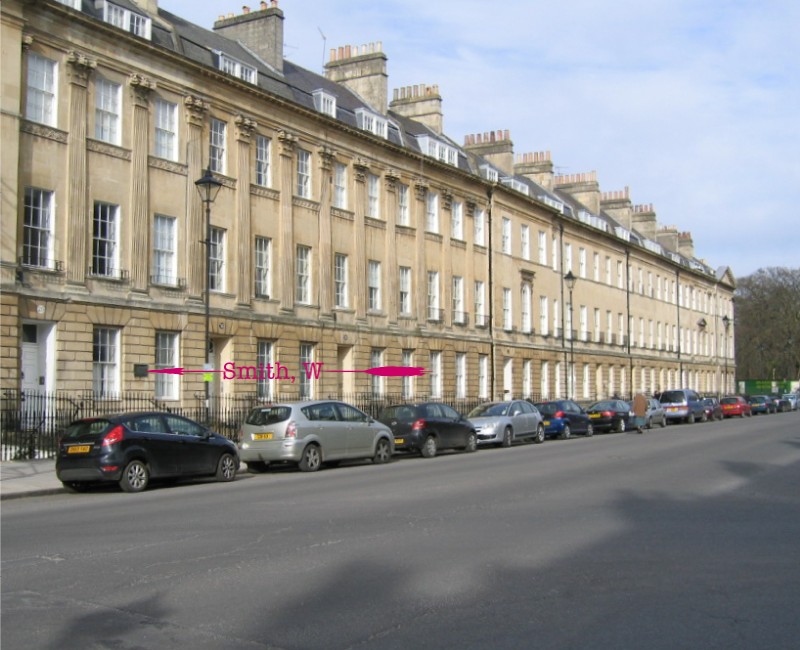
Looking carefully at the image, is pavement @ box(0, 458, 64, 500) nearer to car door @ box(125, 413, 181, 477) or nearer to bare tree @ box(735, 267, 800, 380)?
car door @ box(125, 413, 181, 477)

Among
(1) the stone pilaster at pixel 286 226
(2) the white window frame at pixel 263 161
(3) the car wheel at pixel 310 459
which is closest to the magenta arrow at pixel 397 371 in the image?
(1) the stone pilaster at pixel 286 226

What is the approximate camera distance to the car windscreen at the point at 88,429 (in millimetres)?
17344

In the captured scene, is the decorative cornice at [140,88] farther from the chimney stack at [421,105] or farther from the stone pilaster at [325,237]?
the chimney stack at [421,105]

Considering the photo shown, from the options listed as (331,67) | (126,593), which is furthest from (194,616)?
(331,67)

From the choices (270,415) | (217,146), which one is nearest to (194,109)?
(217,146)

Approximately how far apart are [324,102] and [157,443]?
76.3 feet

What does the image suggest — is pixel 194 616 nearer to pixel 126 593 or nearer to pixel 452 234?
pixel 126 593

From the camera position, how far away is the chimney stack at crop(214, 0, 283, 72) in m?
38.5

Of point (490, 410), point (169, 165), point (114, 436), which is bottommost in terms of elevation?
point (490, 410)

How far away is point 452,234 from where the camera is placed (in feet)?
153

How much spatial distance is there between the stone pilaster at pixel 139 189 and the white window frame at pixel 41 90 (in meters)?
2.79

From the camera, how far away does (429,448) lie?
2644 centimetres

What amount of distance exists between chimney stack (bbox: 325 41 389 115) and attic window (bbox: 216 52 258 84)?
35.0ft

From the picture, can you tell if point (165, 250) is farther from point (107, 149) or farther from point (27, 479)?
point (27, 479)
